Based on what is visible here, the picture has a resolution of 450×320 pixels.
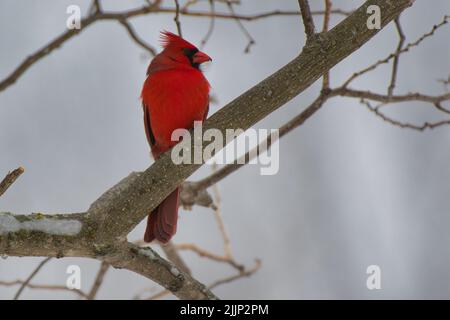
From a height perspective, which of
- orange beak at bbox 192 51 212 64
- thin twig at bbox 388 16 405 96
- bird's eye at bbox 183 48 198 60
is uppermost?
bird's eye at bbox 183 48 198 60

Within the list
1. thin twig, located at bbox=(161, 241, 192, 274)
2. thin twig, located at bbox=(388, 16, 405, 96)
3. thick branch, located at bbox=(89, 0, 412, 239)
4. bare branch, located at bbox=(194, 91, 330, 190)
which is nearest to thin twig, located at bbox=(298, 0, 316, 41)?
thick branch, located at bbox=(89, 0, 412, 239)

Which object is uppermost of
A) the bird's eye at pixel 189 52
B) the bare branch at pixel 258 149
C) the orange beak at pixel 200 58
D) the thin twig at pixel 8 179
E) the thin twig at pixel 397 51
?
the bird's eye at pixel 189 52

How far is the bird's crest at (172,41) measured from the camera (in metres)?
3.18

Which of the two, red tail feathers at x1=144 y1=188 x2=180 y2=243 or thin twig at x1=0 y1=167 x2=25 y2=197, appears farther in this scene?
red tail feathers at x1=144 y1=188 x2=180 y2=243

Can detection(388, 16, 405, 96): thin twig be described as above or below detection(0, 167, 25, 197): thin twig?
above

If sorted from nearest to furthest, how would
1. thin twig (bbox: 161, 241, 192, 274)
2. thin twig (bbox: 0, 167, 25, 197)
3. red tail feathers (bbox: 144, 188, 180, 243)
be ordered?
thin twig (bbox: 0, 167, 25, 197), red tail feathers (bbox: 144, 188, 180, 243), thin twig (bbox: 161, 241, 192, 274)

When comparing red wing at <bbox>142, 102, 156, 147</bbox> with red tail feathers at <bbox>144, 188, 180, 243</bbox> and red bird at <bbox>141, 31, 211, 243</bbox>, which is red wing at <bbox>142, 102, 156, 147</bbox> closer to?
red bird at <bbox>141, 31, 211, 243</bbox>

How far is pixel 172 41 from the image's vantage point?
10.6 ft

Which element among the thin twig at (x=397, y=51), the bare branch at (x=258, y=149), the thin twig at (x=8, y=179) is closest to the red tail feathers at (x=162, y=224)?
the bare branch at (x=258, y=149)

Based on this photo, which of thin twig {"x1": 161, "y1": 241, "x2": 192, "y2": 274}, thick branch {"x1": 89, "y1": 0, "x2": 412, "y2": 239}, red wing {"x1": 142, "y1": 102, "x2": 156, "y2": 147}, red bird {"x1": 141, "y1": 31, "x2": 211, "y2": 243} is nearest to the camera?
thick branch {"x1": 89, "y1": 0, "x2": 412, "y2": 239}

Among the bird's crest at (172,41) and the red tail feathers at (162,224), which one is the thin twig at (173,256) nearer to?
the red tail feathers at (162,224)

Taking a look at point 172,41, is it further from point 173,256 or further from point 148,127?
point 173,256

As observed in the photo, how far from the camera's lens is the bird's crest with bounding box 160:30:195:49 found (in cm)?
318
